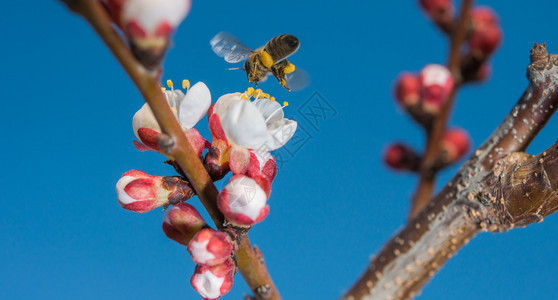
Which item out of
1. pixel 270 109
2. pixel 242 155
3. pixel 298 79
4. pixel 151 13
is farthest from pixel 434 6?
pixel 298 79

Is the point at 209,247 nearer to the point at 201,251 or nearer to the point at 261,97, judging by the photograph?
the point at 201,251

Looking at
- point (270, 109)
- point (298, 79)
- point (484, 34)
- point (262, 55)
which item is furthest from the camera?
point (298, 79)

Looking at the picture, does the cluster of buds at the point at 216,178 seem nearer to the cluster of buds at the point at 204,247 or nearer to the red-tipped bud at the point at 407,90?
the cluster of buds at the point at 204,247

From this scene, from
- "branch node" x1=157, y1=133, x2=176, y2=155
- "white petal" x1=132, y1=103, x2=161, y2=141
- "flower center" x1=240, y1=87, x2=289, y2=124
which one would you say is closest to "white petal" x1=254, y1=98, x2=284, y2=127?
"flower center" x1=240, y1=87, x2=289, y2=124

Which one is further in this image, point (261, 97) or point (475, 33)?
point (261, 97)

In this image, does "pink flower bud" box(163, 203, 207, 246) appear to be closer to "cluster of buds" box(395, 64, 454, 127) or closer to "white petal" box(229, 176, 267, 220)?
"white petal" box(229, 176, 267, 220)

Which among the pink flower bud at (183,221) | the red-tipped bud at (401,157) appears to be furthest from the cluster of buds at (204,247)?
the red-tipped bud at (401,157)

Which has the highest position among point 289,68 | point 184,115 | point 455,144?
point 289,68
